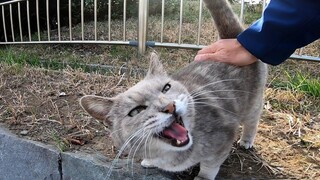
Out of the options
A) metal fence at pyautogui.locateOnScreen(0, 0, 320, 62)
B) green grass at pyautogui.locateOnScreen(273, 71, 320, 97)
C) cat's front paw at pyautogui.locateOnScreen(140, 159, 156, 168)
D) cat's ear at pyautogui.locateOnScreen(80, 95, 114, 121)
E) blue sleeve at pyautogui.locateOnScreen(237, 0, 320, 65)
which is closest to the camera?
blue sleeve at pyautogui.locateOnScreen(237, 0, 320, 65)

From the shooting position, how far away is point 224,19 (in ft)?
8.35

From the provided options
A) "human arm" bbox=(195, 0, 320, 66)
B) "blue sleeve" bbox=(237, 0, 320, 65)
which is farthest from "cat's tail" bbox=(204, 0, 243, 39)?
"blue sleeve" bbox=(237, 0, 320, 65)

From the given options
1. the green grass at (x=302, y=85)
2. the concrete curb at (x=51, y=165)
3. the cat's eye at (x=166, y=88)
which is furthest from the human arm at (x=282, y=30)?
the green grass at (x=302, y=85)

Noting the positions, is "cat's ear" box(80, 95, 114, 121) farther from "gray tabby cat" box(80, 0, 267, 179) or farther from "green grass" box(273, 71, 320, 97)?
"green grass" box(273, 71, 320, 97)

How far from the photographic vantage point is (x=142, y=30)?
487 centimetres

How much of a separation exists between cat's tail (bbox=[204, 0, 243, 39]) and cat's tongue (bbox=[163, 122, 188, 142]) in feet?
2.79

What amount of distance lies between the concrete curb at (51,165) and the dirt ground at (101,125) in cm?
8

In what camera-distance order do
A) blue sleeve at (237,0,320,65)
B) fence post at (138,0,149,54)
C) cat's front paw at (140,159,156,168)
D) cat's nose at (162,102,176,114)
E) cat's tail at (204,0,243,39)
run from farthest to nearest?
fence post at (138,0,149,54)
cat's tail at (204,0,243,39)
cat's front paw at (140,159,156,168)
cat's nose at (162,102,176,114)
blue sleeve at (237,0,320,65)

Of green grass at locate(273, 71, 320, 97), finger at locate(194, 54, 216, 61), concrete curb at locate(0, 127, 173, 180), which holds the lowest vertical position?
concrete curb at locate(0, 127, 173, 180)

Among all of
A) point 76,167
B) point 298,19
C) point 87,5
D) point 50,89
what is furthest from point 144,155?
point 87,5

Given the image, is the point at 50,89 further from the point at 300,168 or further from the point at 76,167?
the point at 300,168

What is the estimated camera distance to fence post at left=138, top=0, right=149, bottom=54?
15.6ft

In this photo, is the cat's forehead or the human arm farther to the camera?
the cat's forehead

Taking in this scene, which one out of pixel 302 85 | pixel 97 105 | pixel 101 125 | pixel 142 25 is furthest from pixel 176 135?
pixel 142 25
